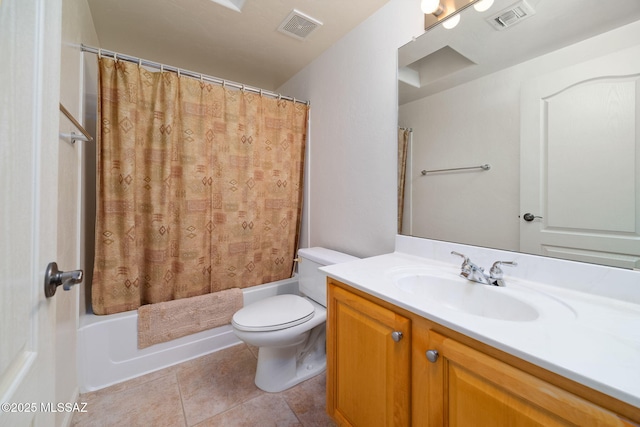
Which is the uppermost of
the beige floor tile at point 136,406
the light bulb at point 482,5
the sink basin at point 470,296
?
the light bulb at point 482,5

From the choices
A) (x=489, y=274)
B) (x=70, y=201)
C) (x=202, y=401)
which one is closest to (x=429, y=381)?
(x=489, y=274)

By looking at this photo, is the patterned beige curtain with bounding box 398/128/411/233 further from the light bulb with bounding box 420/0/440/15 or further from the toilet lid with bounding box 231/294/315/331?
the toilet lid with bounding box 231/294/315/331

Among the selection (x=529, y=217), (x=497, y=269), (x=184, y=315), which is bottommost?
(x=184, y=315)

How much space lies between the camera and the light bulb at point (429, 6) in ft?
4.02

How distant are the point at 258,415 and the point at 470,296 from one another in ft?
3.83

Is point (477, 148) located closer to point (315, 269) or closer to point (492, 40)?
point (492, 40)

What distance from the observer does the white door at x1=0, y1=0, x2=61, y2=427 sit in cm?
38

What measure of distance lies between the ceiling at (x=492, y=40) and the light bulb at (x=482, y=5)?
0.02 m

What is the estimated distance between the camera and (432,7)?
1.23 meters

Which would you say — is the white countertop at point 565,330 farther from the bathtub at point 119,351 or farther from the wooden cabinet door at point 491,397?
the bathtub at point 119,351

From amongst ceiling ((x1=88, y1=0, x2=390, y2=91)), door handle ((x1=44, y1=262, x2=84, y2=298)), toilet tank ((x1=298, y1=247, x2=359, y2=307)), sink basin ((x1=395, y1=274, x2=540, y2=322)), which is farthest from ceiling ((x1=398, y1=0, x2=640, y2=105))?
door handle ((x1=44, y1=262, x2=84, y2=298))

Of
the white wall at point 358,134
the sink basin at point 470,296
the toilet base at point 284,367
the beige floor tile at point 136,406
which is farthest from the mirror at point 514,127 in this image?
the beige floor tile at point 136,406

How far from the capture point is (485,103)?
112 centimetres

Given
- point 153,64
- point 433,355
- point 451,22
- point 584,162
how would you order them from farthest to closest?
point 153,64 < point 451,22 < point 584,162 < point 433,355
